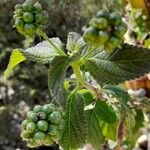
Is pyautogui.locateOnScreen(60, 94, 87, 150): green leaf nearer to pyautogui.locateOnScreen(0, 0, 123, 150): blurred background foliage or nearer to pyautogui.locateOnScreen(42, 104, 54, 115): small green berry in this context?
pyautogui.locateOnScreen(42, 104, 54, 115): small green berry

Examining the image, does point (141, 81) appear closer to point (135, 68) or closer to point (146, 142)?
point (146, 142)

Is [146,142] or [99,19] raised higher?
[99,19]

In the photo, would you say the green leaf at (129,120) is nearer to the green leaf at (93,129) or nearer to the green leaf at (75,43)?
the green leaf at (93,129)

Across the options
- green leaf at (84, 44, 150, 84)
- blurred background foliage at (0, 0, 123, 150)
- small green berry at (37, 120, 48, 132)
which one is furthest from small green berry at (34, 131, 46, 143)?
blurred background foliage at (0, 0, 123, 150)

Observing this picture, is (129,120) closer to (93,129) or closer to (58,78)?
(93,129)

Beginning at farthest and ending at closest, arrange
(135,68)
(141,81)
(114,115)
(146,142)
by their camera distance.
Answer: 1. (146,142)
2. (141,81)
3. (114,115)
4. (135,68)

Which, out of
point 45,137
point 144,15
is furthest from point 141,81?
point 45,137
